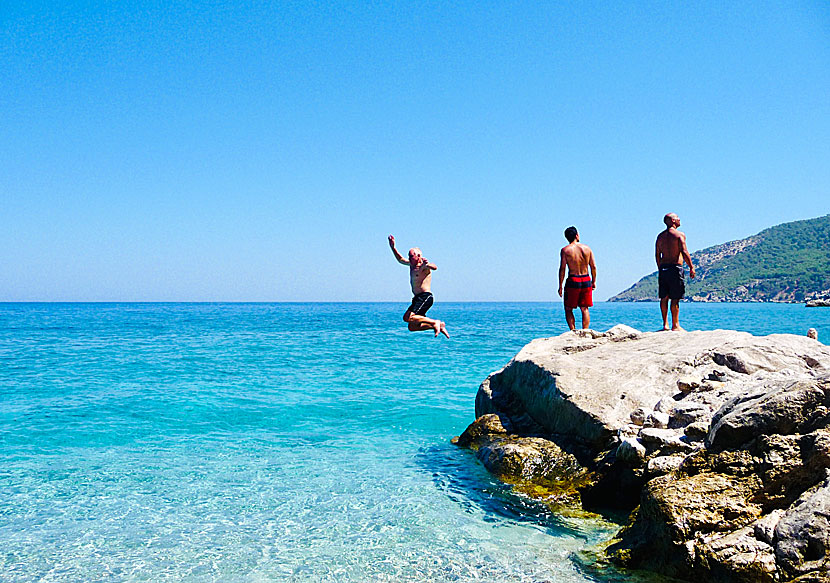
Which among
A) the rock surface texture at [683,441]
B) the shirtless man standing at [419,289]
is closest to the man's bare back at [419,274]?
the shirtless man standing at [419,289]

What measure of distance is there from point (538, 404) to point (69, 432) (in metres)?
11.0

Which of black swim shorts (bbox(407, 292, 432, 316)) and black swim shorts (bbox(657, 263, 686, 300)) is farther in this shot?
black swim shorts (bbox(657, 263, 686, 300))

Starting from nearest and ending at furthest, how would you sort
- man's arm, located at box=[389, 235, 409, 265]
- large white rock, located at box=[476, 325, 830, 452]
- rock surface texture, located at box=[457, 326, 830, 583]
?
rock surface texture, located at box=[457, 326, 830, 583] → large white rock, located at box=[476, 325, 830, 452] → man's arm, located at box=[389, 235, 409, 265]

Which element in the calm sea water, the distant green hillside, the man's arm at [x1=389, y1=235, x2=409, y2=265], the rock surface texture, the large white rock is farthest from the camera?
the distant green hillside

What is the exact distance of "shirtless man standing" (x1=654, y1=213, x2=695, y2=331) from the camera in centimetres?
1254

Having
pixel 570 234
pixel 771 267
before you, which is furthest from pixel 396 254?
pixel 771 267

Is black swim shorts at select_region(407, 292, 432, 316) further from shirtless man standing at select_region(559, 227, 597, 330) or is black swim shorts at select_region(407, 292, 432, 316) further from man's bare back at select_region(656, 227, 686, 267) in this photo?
man's bare back at select_region(656, 227, 686, 267)

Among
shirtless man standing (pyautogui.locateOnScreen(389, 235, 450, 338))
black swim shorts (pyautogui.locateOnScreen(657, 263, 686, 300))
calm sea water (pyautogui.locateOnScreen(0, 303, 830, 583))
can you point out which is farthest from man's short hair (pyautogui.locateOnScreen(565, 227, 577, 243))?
calm sea water (pyautogui.locateOnScreen(0, 303, 830, 583))

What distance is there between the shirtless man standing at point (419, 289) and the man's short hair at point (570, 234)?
325 centimetres

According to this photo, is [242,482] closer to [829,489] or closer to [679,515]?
[679,515]

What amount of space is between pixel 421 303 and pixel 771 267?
17266cm

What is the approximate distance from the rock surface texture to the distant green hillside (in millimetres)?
140101

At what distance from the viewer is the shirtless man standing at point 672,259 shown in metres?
12.5

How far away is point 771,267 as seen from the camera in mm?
157375
